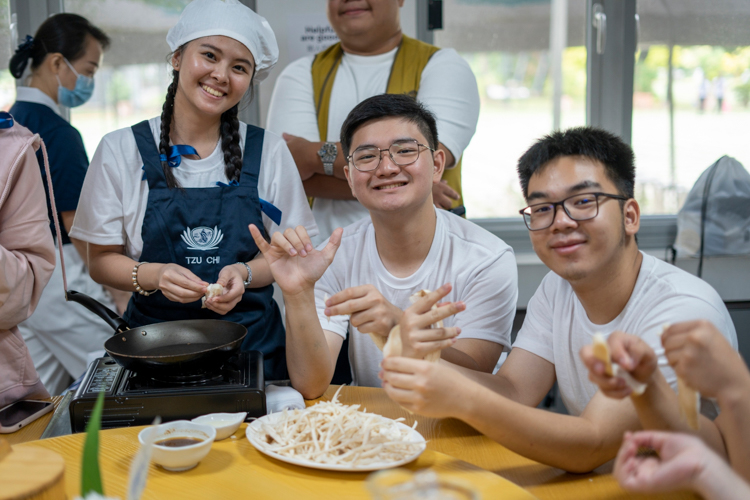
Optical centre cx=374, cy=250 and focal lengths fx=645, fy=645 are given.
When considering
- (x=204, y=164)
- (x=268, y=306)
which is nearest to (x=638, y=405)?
(x=268, y=306)

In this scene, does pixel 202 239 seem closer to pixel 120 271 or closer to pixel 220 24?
pixel 120 271

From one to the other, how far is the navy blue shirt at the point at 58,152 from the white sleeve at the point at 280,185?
1383 mm

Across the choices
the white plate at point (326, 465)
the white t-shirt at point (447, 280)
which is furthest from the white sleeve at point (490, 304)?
the white plate at point (326, 465)

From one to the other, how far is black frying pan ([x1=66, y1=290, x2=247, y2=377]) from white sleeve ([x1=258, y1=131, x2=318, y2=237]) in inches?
20.2

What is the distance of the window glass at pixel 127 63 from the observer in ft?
12.2

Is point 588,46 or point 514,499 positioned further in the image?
point 588,46

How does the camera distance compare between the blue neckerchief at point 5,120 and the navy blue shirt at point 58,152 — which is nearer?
the blue neckerchief at point 5,120

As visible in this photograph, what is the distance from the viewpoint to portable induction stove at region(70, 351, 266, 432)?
1519 millimetres

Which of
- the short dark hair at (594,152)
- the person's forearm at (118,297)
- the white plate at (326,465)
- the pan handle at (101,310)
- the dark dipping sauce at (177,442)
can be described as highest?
the short dark hair at (594,152)

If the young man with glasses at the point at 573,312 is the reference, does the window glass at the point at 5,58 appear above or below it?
above

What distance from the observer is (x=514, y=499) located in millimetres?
1169

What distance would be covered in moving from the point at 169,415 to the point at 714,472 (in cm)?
115

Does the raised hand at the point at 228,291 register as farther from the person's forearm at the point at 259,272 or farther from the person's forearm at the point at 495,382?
the person's forearm at the point at 495,382

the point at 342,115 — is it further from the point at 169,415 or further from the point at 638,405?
the point at 638,405
